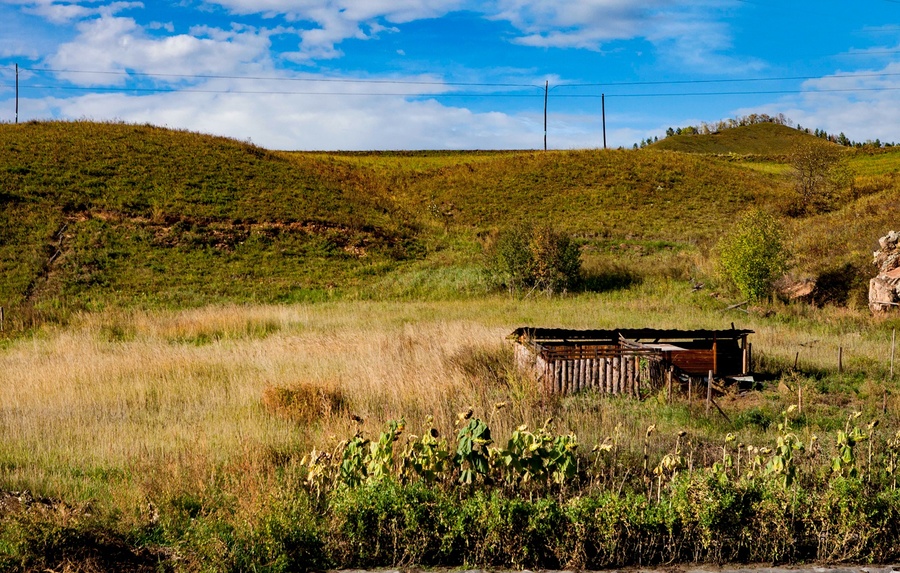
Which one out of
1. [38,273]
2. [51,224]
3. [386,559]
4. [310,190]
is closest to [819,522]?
[386,559]

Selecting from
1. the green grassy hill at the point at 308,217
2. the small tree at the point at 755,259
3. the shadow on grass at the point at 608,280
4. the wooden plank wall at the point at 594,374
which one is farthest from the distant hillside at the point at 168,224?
the wooden plank wall at the point at 594,374

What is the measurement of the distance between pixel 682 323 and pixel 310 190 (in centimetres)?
3181

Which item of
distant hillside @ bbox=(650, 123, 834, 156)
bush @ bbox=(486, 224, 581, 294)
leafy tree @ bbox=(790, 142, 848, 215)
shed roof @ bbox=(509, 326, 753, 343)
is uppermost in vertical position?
distant hillside @ bbox=(650, 123, 834, 156)

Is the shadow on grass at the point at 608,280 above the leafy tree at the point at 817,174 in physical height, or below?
below

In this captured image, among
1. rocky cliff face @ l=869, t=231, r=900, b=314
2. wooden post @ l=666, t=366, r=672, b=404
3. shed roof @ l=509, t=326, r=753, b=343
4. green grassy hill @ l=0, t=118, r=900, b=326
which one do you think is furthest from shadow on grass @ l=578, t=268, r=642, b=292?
wooden post @ l=666, t=366, r=672, b=404

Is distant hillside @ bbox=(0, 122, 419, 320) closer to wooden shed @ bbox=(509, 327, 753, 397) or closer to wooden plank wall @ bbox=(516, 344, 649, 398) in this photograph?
wooden shed @ bbox=(509, 327, 753, 397)

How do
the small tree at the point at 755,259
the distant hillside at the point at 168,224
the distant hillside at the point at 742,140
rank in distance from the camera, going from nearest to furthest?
the small tree at the point at 755,259 → the distant hillside at the point at 168,224 → the distant hillside at the point at 742,140

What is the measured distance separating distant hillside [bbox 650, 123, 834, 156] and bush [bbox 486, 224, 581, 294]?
7805 cm

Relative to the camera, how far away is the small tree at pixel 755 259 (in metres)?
25.4

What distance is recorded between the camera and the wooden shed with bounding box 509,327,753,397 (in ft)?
38.5

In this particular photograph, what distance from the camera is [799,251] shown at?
31109 millimetres

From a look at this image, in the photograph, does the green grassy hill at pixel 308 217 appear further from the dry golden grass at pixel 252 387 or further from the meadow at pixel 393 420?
the dry golden grass at pixel 252 387

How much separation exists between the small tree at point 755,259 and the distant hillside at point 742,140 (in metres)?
81.0

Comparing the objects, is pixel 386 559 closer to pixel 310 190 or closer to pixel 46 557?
pixel 46 557
